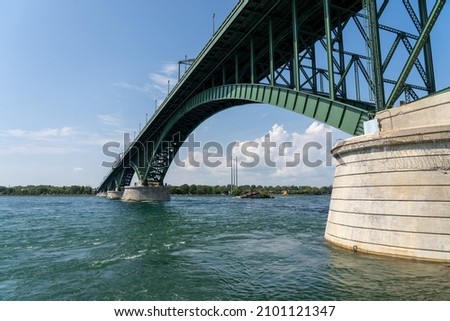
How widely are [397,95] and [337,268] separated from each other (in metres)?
8.66

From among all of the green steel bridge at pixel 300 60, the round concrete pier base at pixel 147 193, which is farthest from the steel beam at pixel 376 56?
the round concrete pier base at pixel 147 193

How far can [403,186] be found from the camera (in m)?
11.9

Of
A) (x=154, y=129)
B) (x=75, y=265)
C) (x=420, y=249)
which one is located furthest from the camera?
(x=154, y=129)

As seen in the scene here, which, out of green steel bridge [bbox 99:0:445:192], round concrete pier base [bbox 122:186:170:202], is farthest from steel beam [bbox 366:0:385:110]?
round concrete pier base [bbox 122:186:170:202]

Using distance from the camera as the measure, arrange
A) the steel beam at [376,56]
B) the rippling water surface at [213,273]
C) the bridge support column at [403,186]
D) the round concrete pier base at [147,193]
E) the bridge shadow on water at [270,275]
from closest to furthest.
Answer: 1. the bridge shadow on water at [270,275]
2. the rippling water surface at [213,273]
3. the bridge support column at [403,186]
4. the steel beam at [376,56]
5. the round concrete pier base at [147,193]

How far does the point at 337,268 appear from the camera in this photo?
1134 centimetres

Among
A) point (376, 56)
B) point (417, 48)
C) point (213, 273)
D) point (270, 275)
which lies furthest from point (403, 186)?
point (376, 56)

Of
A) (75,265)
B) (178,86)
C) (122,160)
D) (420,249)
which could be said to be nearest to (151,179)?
(122,160)

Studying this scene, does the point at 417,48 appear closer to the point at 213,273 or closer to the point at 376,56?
the point at 376,56

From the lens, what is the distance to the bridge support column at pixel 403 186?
1108cm

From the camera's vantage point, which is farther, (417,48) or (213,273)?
(417,48)

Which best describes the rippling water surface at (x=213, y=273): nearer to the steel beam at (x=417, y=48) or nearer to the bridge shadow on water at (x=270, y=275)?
the bridge shadow on water at (x=270, y=275)

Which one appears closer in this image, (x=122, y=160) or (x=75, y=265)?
(x=75, y=265)
